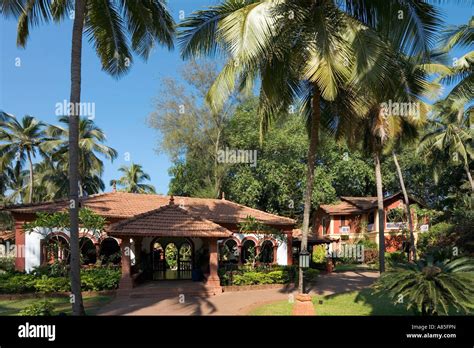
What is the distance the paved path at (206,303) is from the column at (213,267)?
669mm

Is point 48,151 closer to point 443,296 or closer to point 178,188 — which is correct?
point 178,188

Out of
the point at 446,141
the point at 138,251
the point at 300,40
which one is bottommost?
the point at 138,251

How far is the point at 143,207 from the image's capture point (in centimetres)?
2161

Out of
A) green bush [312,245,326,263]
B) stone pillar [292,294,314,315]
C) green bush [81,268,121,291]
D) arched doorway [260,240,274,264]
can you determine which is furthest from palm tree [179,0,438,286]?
green bush [312,245,326,263]

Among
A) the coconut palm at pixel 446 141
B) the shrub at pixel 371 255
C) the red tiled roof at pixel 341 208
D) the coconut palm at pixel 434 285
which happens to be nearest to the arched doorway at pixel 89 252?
the coconut palm at pixel 434 285

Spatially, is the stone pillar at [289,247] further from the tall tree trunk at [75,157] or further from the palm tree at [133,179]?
the palm tree at [133,179]

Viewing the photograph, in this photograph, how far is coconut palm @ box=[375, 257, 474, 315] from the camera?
815 cm

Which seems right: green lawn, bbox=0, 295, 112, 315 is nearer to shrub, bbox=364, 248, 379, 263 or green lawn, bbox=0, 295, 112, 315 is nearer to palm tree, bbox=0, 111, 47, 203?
palm tree, bbox=0, 111, 47, 203

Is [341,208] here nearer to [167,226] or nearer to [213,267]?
[213,267]

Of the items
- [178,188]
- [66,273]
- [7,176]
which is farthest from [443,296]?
[7,176]

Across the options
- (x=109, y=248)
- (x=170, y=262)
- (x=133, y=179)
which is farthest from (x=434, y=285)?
(x=133, y=179)

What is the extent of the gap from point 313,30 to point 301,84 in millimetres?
2704

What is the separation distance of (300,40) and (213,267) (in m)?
10.0

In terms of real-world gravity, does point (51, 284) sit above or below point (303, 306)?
below
